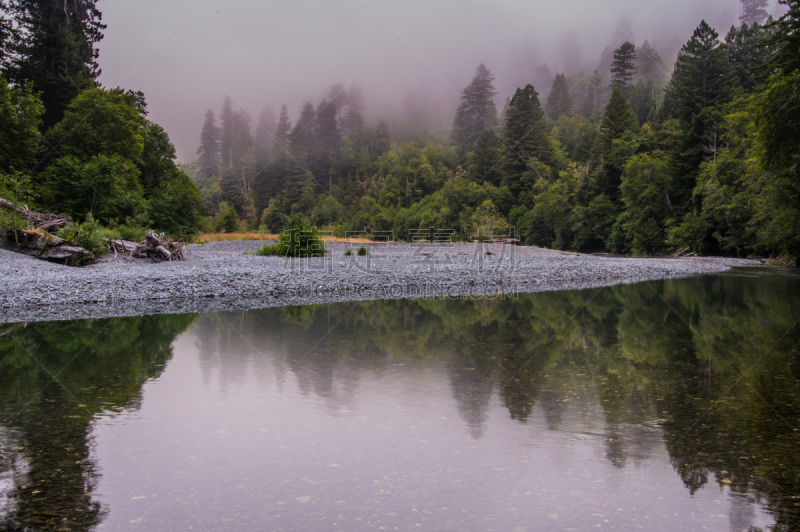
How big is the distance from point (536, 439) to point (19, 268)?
52.7ft

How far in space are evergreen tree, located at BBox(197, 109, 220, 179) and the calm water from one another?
142126mm

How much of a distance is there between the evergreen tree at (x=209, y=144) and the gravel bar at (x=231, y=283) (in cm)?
12946

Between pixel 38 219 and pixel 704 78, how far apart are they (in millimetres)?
48980

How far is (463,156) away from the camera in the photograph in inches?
3733

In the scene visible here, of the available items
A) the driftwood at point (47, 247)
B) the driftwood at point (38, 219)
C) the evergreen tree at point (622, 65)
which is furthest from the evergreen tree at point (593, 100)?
the driftwood at point (47, 247)

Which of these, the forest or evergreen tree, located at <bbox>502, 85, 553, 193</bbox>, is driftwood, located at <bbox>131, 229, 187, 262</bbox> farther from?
evergreen tree, located at <bbox>502, 85, 553, 193</bbox>

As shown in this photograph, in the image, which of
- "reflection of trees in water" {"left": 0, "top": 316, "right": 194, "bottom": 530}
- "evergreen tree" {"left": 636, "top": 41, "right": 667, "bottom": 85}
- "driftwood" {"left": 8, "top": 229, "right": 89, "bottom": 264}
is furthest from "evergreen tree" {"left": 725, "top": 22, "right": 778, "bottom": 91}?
"evergreen tree" {"left": 636, "top": 41, "right": 667, "bottom": 85}

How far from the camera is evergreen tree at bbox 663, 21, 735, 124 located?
4581cm

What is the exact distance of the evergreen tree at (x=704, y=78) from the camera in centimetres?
4581

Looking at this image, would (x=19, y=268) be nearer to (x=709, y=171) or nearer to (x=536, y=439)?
(x=536, y=439)

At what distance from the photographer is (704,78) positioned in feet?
153

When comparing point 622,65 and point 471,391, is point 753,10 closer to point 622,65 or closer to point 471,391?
point 622,65

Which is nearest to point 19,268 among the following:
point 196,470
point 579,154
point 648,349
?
point 196,470

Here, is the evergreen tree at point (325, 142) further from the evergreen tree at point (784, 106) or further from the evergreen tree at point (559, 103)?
the evergreen tree at point (784, 106)
